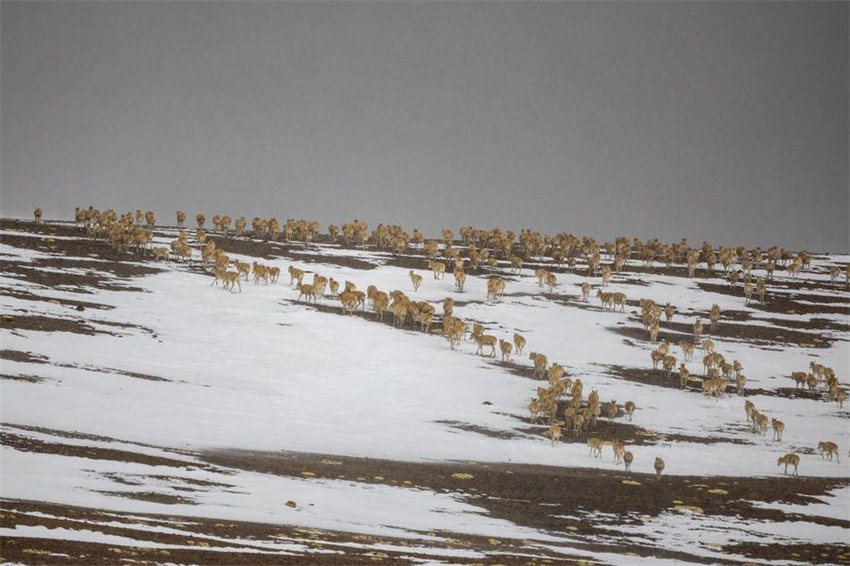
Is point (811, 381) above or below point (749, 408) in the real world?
above

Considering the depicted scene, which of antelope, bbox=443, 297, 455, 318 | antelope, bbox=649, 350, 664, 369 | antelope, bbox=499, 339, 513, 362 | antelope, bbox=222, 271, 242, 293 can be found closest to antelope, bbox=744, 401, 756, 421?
antelope, bbox=649, 350, 664, 369

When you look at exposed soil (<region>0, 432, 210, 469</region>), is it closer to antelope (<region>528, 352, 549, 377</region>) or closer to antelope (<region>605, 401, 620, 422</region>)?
antelope (<region>605, 401, 620, 422</region>)

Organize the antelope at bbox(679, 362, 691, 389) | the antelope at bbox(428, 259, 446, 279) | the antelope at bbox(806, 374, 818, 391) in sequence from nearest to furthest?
the antelope at bbox(679, 362, 691, 389) → the antelope at bbox(806, 374, 818, 391) → the antelope at bbox(428, 259, 446, 279)

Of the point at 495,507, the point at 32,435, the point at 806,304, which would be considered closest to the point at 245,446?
the point at 32,435

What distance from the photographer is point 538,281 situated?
78.4 metres

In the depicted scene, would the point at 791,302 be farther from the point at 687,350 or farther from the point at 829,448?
the point at 829,448

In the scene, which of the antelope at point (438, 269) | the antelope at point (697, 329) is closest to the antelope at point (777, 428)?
the antelope at point (697, 329)

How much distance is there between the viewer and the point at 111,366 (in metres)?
46.4

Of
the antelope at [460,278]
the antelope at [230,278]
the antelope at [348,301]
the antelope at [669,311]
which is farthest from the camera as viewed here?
the antelope at [460,278]

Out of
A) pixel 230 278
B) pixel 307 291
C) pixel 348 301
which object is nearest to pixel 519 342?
pixel 348 301

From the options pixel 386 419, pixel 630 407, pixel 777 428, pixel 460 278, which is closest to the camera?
pixel 386 419

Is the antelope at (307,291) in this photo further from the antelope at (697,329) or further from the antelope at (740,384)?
the antelope at (740,384)

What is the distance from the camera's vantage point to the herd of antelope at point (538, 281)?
48094 mm

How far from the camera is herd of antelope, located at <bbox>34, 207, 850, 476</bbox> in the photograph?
1893 inches
